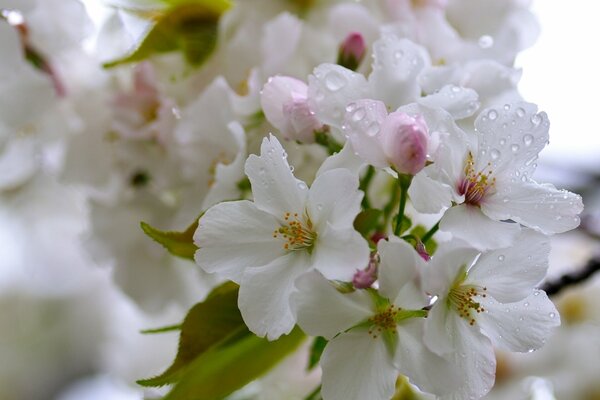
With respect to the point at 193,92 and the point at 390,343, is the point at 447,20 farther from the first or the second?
the point at 390,343

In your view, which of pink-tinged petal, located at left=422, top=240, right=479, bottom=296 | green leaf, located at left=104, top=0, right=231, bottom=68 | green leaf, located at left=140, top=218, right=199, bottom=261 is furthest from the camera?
green leaf, located at left=104, top=0, right=231, bottom=68

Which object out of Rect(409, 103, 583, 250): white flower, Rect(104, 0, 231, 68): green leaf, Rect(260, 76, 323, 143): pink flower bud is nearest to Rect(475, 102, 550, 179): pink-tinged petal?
Rect(409, 103, 583, 250): white flower

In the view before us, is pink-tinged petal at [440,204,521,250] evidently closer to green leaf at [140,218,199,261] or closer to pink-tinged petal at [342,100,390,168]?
pink-tinged petal at [342,100,390,168]

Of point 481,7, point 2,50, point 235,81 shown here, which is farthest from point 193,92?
point 481,7

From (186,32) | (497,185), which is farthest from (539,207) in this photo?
(186,32)

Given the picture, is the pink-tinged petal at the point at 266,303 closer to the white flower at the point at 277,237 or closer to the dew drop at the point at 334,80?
the white flower at the point at 277,237

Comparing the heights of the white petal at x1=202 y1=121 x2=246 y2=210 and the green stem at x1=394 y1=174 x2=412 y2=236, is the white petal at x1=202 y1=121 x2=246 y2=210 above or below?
below

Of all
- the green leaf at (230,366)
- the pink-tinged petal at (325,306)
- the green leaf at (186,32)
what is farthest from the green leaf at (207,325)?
the green leaf at (186,32)
